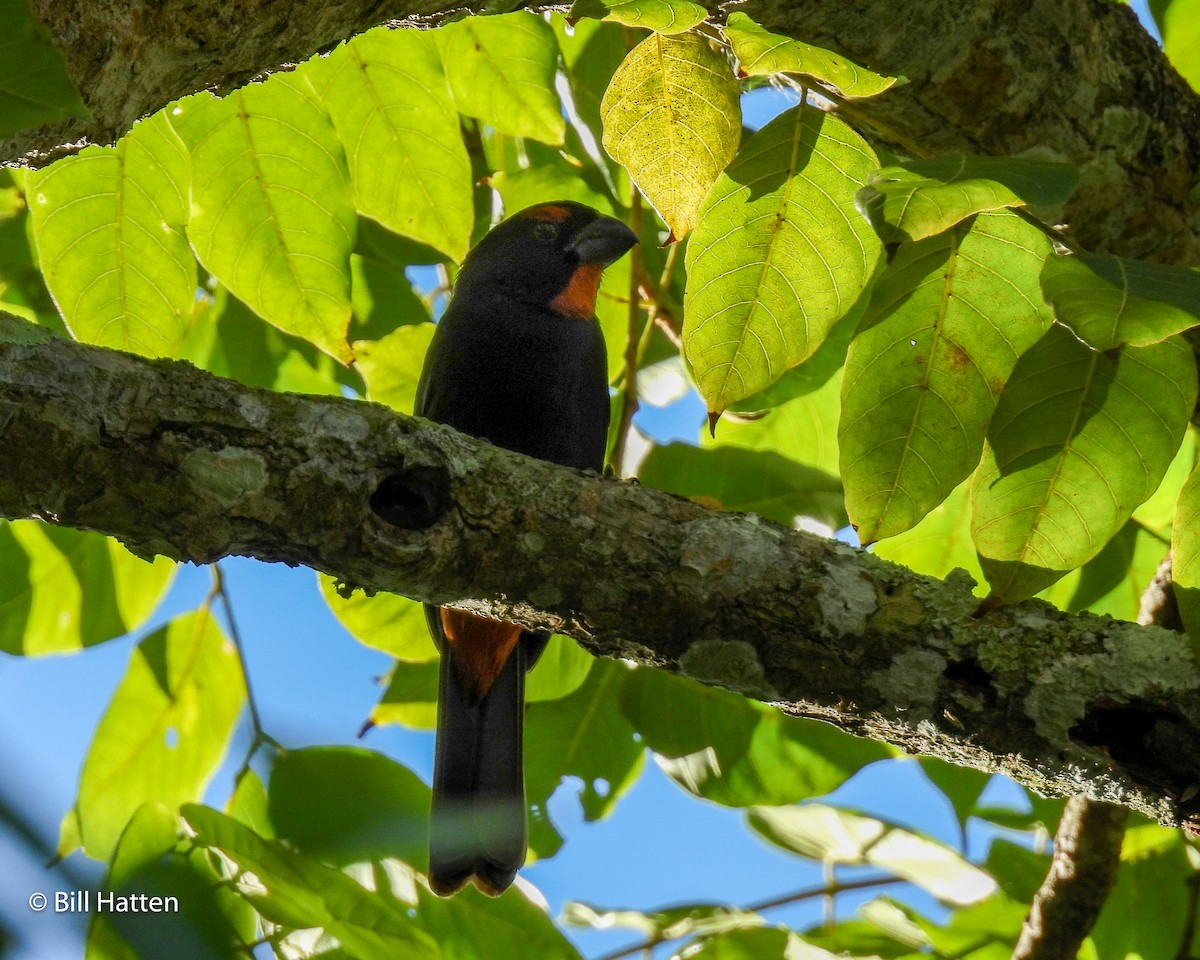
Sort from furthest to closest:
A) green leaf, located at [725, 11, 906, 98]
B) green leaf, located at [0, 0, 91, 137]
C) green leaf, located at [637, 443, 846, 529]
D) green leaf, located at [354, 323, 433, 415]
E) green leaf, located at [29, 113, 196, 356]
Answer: green leaf, located at [354, 323, 433, 415] → green leaf, located at [637, 443, 846, 529] → green leaf, located at [29, 113, 196, 356] → green leaf, located at [725, 11, 906, 98] → green leaf, located at [0, 0, 91, 137]

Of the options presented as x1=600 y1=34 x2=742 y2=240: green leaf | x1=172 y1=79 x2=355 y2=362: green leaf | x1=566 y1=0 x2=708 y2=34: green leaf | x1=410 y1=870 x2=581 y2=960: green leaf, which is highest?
x1=566 y1=0 x2=708 y2=34: green leaf

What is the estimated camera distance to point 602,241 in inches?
126

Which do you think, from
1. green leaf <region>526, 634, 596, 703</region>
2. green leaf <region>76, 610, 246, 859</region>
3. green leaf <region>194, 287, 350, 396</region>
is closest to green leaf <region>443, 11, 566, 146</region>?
green leaf <region>194, 287, 350, 396</region>

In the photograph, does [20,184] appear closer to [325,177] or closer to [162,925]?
[325,177]

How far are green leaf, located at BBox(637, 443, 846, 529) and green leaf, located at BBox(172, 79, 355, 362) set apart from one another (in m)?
0.94

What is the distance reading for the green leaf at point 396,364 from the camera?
3047mm

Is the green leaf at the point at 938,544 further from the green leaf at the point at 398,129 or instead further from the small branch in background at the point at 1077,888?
the green leaf at the point at 398,129

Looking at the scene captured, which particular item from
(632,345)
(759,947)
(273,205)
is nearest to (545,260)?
(632,345)

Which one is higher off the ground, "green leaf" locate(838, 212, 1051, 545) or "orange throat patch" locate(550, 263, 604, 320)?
"green leaf" locate(838, 212, 1051, 545)

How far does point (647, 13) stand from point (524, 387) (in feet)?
5.40

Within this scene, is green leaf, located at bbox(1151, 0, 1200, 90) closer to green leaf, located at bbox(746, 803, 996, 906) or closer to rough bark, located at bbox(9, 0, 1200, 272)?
rough bark, located at bbox(9, 0, 1200, 272)

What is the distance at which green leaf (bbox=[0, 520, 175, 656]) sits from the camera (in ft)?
9.24

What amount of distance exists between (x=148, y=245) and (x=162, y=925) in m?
2.12

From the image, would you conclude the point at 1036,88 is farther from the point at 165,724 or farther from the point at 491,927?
the point at 165,724
